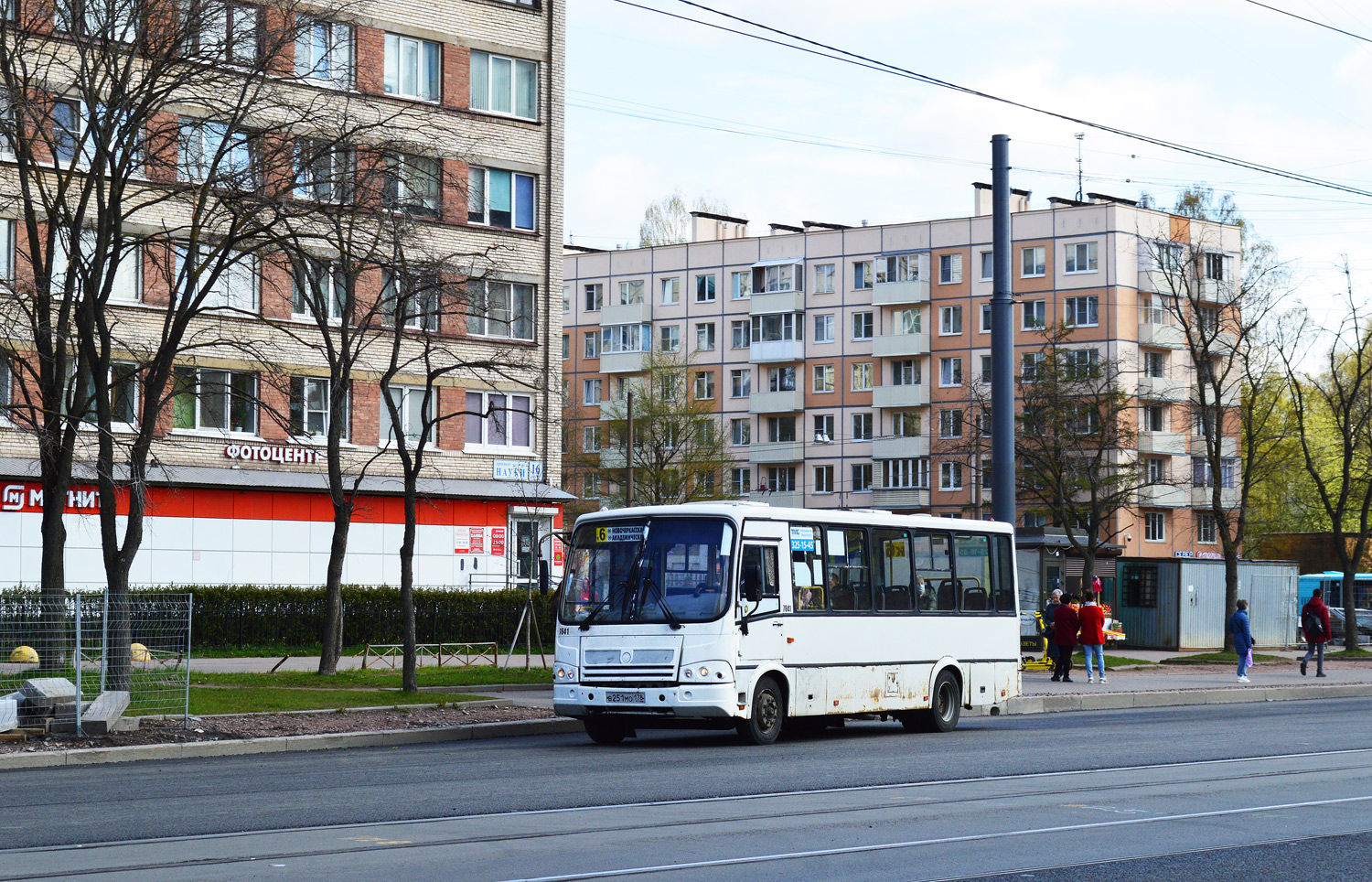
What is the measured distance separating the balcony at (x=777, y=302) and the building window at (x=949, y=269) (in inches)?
314

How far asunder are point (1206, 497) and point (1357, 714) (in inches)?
2464

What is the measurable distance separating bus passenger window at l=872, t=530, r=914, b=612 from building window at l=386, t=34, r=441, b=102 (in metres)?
29.3

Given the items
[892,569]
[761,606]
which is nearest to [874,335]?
[892,569]

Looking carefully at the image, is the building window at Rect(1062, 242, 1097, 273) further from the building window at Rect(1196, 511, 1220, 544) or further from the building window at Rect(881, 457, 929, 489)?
the building window at Rect(1196, 511, 1220, 544)

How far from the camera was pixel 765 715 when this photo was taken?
19219 millimetres

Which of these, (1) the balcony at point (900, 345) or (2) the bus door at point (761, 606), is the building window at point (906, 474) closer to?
(1) the balcony at point (900, 345)

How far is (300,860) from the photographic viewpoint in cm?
976

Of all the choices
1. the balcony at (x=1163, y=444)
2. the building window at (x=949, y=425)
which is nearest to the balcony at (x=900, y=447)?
the building window at (x=949, y=425)

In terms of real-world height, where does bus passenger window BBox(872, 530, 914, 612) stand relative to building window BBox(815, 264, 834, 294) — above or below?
below

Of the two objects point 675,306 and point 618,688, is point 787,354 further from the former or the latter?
point 618,688

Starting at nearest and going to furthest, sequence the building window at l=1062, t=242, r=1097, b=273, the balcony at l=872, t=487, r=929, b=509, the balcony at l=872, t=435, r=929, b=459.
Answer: the building window at l=1062, t=242, r=1097, b=273 → the balcony at l=872, t=487, r=929, b=509 → the balcony at l=872, t=435, r=929, b=459

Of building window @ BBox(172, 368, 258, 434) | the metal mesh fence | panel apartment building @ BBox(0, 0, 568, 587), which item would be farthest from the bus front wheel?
building window @ BBox(172, 368, 258, 434)

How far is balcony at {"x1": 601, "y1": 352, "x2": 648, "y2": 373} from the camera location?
95.8 m

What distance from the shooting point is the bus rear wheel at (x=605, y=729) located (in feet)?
63.9
